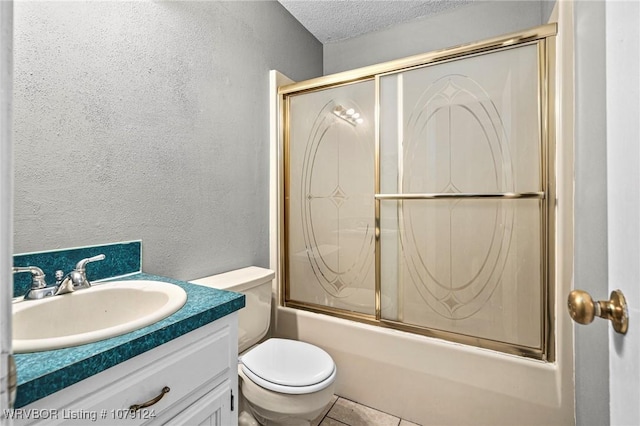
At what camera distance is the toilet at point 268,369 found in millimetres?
1324

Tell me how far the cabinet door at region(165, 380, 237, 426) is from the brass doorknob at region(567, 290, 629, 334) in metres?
0.91

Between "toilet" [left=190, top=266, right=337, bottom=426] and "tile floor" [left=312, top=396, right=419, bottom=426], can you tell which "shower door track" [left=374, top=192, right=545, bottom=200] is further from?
"tile floor" [left=312, top=396, right=419, bottom=426]

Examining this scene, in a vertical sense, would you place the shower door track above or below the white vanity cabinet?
above

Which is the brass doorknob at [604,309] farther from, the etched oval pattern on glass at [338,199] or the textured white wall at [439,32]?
the textured white wall at [439,32]

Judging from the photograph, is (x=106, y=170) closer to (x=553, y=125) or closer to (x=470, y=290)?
(x=470, y=290)

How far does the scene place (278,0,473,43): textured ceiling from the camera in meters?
2.13

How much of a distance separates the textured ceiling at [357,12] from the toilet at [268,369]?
180cm

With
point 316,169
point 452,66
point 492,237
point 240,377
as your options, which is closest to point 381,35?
point 452,66

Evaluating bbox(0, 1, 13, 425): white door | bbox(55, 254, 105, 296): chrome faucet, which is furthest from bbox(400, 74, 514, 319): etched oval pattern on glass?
bbox(0, 1, 13, 425): white door

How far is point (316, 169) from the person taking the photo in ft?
6.71

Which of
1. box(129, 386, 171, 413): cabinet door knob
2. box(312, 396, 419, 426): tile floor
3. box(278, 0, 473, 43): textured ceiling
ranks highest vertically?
box(278, 0, 473, 43): textured ceiling

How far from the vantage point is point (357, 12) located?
7.29 feet

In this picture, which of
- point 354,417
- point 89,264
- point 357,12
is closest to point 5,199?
point 89,264

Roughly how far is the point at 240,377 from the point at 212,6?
1856 millimetres
